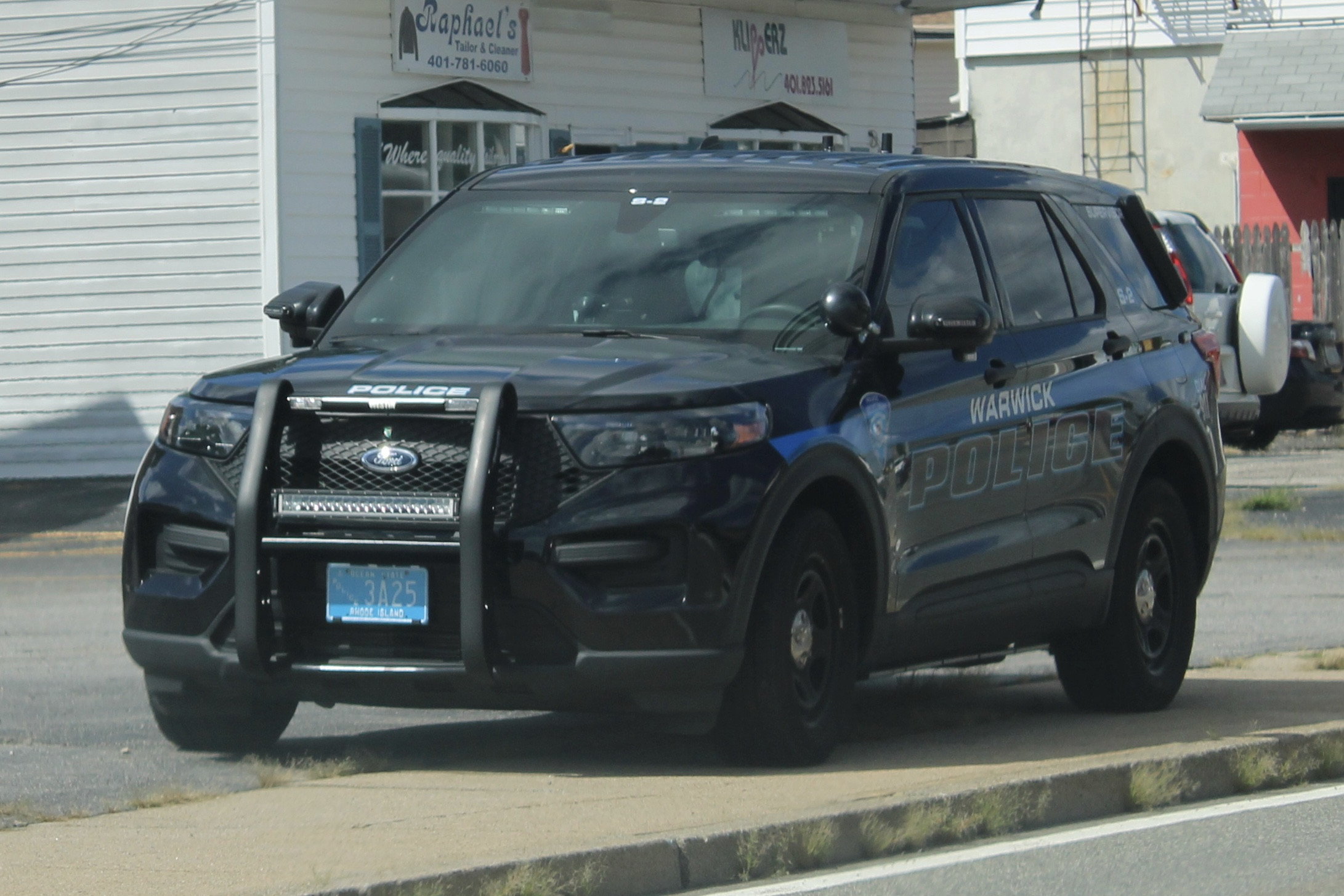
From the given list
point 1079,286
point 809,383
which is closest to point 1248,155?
point 1079,286

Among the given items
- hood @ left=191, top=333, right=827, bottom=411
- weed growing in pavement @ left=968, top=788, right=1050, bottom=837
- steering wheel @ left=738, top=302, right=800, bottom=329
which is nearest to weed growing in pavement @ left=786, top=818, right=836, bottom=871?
weed growing in pavement @ left=968, top=788, right=1050, bottom=837

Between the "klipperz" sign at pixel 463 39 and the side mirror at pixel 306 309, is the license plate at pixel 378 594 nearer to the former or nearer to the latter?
the side mirror at pixel 306 309

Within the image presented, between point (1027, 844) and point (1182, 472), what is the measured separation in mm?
3155

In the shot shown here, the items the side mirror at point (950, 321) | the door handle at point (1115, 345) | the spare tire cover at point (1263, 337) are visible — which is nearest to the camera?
the side mirror at point (950, 321)

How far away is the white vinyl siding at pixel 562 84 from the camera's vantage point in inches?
734

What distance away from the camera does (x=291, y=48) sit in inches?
731

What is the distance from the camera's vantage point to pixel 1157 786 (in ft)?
23.3

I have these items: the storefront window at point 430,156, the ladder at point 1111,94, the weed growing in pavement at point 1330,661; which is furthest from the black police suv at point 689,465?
the ladder at point 1111,94

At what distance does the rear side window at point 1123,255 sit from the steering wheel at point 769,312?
77.3 inches

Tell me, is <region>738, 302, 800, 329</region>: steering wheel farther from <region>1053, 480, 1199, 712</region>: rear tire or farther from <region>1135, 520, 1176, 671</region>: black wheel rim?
<region>1135, 520, 1176, 671</region>: black wheel rim

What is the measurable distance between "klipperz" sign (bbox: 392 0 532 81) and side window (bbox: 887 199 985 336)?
38.5ft

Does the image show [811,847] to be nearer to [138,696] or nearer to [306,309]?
[306,309]

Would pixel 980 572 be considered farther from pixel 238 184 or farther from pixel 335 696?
pixel 238 184

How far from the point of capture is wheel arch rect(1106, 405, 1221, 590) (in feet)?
28.6
